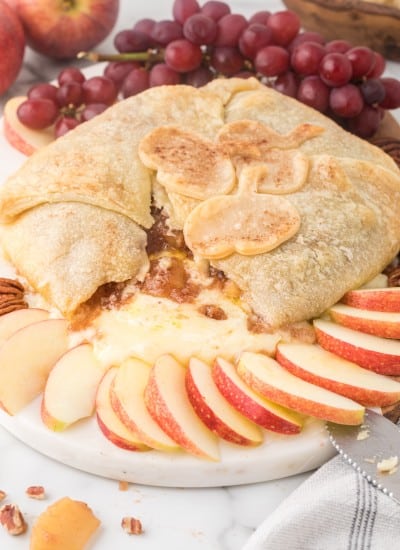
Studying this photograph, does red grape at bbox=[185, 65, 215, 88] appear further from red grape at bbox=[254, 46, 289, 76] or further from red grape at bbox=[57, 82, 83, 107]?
red grape at bbox=[57, 82, 83, 107]

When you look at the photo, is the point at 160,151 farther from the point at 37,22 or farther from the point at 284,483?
the point at 37,22

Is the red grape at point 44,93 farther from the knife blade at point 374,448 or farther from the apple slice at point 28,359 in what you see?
the knife blade at point 374,448

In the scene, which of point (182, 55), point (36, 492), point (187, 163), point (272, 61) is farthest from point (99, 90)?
point (36, 492)

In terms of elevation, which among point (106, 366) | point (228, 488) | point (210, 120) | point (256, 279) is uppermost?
point (210, 120)

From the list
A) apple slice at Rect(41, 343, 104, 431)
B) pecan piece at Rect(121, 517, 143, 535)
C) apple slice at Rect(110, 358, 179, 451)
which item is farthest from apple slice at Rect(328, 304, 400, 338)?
pecan piece at Rect(121, 517, 143, 535)

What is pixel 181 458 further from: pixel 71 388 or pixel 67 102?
pixel 67 102

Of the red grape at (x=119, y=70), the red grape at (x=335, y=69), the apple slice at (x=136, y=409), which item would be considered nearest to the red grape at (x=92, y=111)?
the red grape at (x=119, y=70)

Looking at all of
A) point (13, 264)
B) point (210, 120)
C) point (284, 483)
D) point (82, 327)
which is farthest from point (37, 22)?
point (284, 483)
